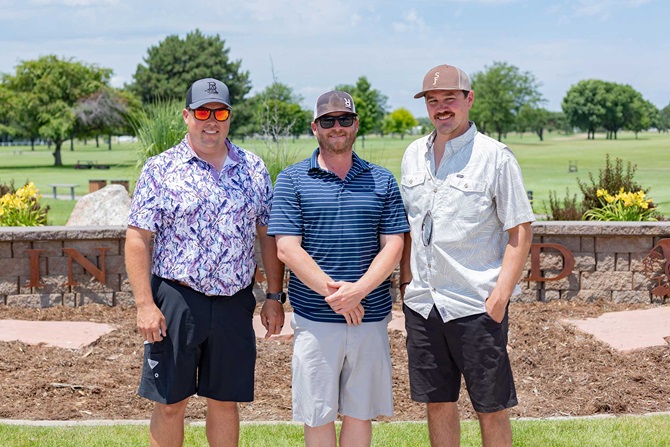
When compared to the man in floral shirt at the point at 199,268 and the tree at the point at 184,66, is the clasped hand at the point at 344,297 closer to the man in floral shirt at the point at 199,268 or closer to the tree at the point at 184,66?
the man in floral shirt at the point at 199,268

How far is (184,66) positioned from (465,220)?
75732mm

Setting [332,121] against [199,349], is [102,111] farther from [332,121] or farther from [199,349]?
[332,121]

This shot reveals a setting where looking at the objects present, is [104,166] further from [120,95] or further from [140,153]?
[140,153]

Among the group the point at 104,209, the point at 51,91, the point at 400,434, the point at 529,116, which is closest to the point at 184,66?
the point at 51,91

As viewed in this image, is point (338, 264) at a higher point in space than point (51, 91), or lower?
lower

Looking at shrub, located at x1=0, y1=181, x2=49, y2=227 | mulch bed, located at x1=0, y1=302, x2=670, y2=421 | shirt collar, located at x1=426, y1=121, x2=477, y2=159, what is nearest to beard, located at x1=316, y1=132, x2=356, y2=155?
shirt collar, located at x1=426, y1=121, x2=477, y2=159

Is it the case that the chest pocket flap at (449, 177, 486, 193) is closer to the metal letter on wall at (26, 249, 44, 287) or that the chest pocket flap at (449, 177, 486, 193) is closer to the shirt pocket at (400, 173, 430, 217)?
the shirt pocket at (400, 173, 430, 217)

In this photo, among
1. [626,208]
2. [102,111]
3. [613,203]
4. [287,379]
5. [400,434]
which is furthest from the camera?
[102,111]

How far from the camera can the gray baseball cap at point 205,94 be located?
12.5ft

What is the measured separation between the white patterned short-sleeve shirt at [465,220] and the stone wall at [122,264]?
4534 millimetres

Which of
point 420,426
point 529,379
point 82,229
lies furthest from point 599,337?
point 82,229

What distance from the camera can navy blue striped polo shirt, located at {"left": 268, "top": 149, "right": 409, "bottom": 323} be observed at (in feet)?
12.0

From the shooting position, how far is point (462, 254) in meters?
3.73

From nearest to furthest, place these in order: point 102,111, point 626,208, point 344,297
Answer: point 344,297
point 626,208
point 102,111
